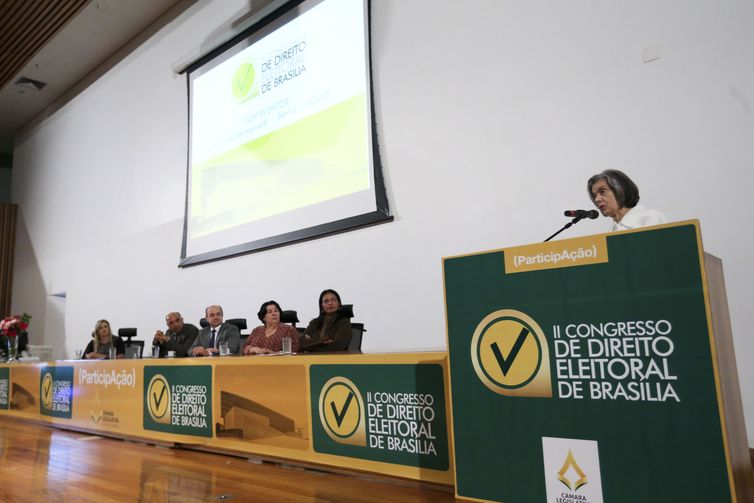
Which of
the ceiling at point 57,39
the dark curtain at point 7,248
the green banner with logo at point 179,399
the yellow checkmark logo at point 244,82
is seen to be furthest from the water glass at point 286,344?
the dark curtain at point 7,248

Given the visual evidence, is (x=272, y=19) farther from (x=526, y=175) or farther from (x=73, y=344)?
(x=73, y=344)

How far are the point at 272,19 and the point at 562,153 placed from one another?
3.13 m

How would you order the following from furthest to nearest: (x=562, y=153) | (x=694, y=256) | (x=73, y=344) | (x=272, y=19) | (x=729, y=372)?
1. (x=73, y=344)
2. (x=272, y=19)
3. (x=562, y=153)
4. (x=729, y=372)
5. (x=694, y=256)

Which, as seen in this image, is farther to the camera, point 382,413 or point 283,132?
point 283,132

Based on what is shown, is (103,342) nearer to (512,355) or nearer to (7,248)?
(512,355)

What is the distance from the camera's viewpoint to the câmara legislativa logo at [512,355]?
54.7 inches

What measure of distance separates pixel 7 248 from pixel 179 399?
9.05 m

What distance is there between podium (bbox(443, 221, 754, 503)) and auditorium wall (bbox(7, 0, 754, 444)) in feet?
5.93

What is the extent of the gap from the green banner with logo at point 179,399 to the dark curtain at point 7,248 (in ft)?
28.0

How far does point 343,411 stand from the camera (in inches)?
79.6

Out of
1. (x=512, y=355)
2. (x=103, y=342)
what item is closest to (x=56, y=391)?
(x=103, y=342)

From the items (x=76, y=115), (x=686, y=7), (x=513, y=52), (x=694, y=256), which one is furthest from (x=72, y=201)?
(x=694, y=256)

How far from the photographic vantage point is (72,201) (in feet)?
27.1

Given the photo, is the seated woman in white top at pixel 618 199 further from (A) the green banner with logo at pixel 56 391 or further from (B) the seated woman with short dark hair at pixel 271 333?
(A) the green banner with logo at pixel 56 391
